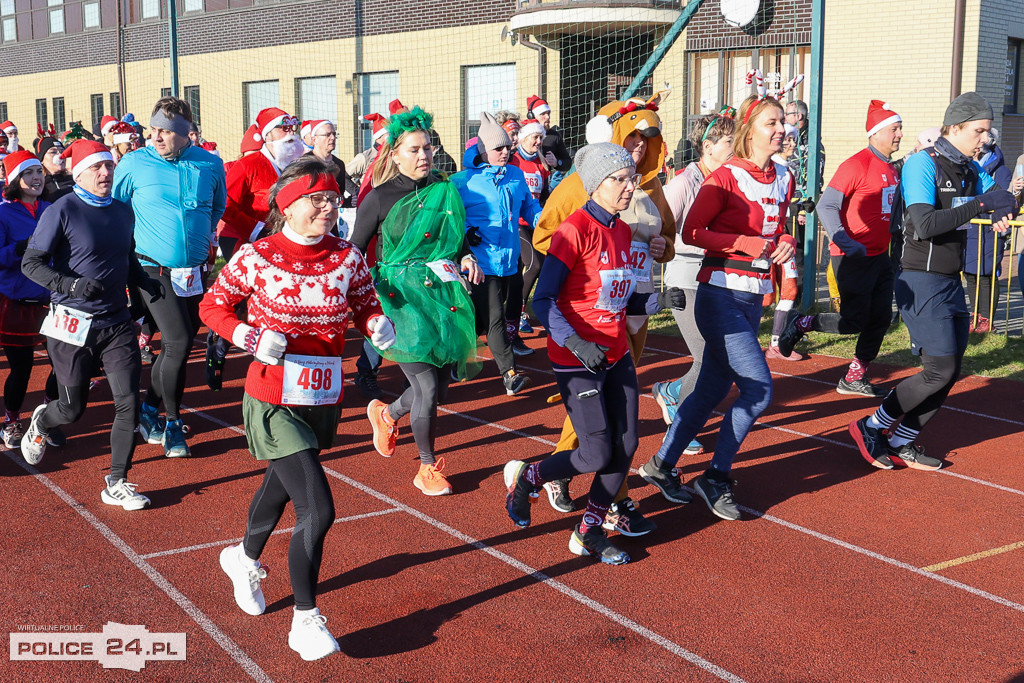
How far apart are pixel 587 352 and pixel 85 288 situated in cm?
272

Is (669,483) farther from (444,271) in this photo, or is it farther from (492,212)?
(492,212)

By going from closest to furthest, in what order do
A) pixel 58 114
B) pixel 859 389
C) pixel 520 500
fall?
pixel 520 500 → pixel 859 389 → pixel 58 114

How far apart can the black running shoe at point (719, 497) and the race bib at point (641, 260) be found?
1195mm

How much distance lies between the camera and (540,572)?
472cm

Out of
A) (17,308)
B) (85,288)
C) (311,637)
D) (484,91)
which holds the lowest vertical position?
(311,637)

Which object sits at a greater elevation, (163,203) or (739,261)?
(163,203)

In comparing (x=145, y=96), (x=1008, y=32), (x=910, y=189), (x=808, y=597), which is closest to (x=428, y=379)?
(x=808, y=597)

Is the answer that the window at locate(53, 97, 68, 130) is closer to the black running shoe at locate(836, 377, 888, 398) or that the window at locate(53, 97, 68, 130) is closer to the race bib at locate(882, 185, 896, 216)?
the black running shoe at locate(836, 377, 888, 398)

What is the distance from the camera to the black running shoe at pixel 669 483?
566 cm

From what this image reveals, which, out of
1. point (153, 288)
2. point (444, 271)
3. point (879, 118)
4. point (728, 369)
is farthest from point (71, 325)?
point (879, 118)

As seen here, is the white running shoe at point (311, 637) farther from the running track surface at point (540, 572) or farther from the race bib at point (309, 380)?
the race bib at point (309, 380)

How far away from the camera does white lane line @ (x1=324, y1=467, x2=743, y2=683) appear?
3861mm

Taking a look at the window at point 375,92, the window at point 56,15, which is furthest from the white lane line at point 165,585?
the window at point 56,15

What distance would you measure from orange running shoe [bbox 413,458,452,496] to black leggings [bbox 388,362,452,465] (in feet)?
0.15
